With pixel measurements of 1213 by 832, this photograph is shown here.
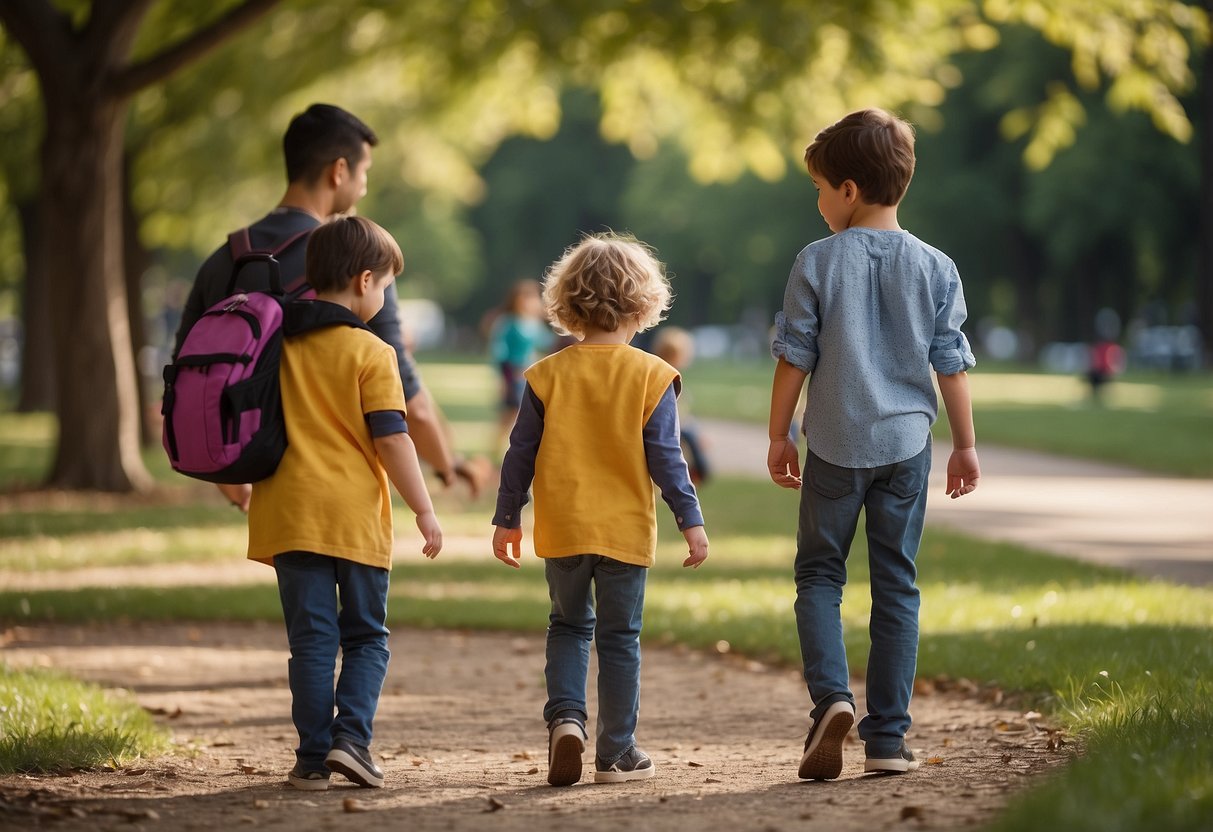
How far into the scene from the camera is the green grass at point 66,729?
519cm

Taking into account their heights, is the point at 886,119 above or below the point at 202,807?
above

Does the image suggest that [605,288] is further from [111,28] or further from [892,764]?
[111,28]

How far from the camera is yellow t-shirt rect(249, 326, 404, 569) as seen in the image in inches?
188

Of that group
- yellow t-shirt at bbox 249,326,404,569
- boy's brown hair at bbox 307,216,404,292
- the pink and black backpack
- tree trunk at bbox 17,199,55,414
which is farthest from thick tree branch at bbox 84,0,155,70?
tree trunk at bbox 17,199,55,414

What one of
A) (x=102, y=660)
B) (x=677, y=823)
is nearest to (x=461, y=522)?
(x=102, y=660)

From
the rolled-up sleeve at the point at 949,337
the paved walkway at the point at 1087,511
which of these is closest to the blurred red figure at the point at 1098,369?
the paved walkway at the point at 1087,511

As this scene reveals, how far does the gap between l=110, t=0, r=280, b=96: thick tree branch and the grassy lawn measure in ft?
12.4

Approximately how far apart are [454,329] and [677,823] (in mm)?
88785

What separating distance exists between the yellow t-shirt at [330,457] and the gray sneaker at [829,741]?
1344 millimetres

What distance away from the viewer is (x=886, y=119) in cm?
500

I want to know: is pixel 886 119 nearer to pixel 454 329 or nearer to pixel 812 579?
pixel 812 579

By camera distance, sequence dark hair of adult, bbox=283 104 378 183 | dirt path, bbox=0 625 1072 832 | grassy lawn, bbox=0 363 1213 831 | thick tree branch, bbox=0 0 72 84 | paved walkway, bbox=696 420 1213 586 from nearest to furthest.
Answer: grassy lawn, bbox=0 363 1213 831 → dirt path, bbox=0 625 1072 832 → dark hair of adult, bbox=283 104 378 183 → paved walkway, bbox=696 420 1213 586 → thick tree branch, bbox=0 0 72 84

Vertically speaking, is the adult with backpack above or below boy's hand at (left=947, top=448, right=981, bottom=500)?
above

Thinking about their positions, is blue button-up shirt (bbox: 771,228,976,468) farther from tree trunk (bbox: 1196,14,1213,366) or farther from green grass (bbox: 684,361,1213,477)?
tree trunk (bbox: 1196,14,1213,366)
